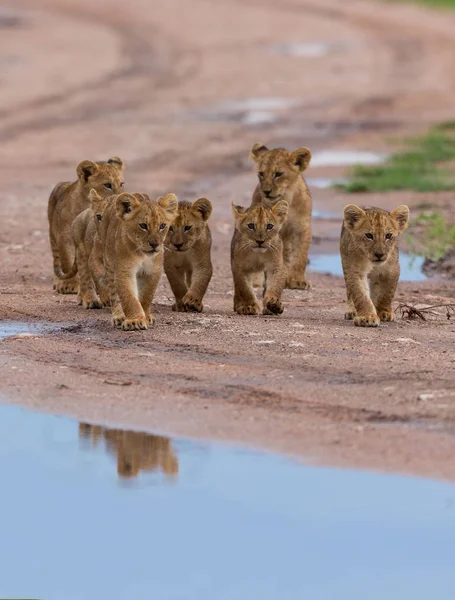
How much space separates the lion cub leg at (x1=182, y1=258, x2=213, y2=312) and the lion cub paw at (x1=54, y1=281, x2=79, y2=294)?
1.38 meters

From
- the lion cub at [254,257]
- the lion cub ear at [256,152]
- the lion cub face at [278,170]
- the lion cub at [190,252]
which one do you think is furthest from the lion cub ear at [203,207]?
the lion cub ear at [256,152]

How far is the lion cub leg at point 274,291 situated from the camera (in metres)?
11.4

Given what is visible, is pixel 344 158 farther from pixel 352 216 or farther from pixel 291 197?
pixel 352 216

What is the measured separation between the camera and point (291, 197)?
44.3 ft

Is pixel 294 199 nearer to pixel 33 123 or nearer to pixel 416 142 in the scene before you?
pixel 416 142

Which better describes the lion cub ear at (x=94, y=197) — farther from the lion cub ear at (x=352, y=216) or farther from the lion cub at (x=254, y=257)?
the lion cub ear at (x=352, y=216)

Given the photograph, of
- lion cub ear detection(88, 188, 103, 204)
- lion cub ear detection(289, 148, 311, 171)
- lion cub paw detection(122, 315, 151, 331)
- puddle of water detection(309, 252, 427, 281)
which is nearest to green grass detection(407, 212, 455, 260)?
puddle of water detection(309, 252, 427, 281)

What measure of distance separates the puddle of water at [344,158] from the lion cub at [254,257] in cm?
1007

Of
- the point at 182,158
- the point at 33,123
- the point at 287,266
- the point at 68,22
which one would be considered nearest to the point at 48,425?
the point at 287,266

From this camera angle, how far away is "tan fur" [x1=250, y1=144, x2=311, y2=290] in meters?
13.2

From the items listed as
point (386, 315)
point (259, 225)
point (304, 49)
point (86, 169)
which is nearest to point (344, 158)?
point (86, 169)

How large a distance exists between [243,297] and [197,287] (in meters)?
0.33

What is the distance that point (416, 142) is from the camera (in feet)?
77.3

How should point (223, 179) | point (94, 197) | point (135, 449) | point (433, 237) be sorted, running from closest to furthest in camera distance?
point (135, 449) < point (94, 197) < point (433, 237) < point (223, 179)
